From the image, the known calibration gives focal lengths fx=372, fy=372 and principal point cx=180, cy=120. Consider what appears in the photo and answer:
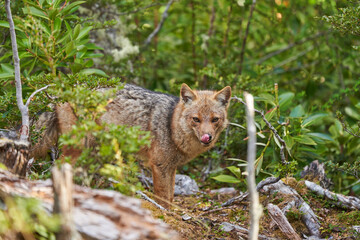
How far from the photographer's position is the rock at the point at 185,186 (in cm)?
614

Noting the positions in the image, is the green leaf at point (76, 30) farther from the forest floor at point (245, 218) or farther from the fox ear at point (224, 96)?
the forest floor at point (245, 218)

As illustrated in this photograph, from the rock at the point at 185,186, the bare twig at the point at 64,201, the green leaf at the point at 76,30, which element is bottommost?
the rock at the point at 185,186

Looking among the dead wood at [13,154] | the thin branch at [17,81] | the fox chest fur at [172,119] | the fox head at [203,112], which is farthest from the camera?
the fox chest fur at [172,119]

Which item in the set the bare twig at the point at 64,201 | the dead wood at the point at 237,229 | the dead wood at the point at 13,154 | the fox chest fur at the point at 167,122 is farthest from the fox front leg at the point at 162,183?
the bare twig at the point at 64,201

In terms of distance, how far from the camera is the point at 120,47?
26.4 ft

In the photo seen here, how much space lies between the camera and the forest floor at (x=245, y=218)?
167 inches

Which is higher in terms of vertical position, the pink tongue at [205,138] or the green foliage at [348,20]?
the green foliage at [348,20]

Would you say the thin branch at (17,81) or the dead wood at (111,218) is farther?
the thin branch at (17,81)

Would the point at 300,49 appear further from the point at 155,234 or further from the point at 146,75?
the point at 155,234

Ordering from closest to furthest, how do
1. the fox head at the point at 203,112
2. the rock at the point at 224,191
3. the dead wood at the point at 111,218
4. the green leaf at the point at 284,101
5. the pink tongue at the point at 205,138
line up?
the dead wood at the point at 111,218, the pink tongue at the point at 205,138, the fox head at the point at 203,112, the rock at the point at 224,191, the green leaf at the point at 284,101

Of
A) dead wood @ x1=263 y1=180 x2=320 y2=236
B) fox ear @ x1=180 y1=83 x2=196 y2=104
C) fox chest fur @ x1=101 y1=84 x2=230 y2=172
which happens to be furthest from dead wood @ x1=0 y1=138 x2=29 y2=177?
dead wood @ x1=263 y1=180 x2=320 y2=236

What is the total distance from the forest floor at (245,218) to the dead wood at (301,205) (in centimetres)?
6

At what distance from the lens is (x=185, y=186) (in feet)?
20.6

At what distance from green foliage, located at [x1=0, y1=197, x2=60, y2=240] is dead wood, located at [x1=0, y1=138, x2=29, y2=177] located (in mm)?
394
